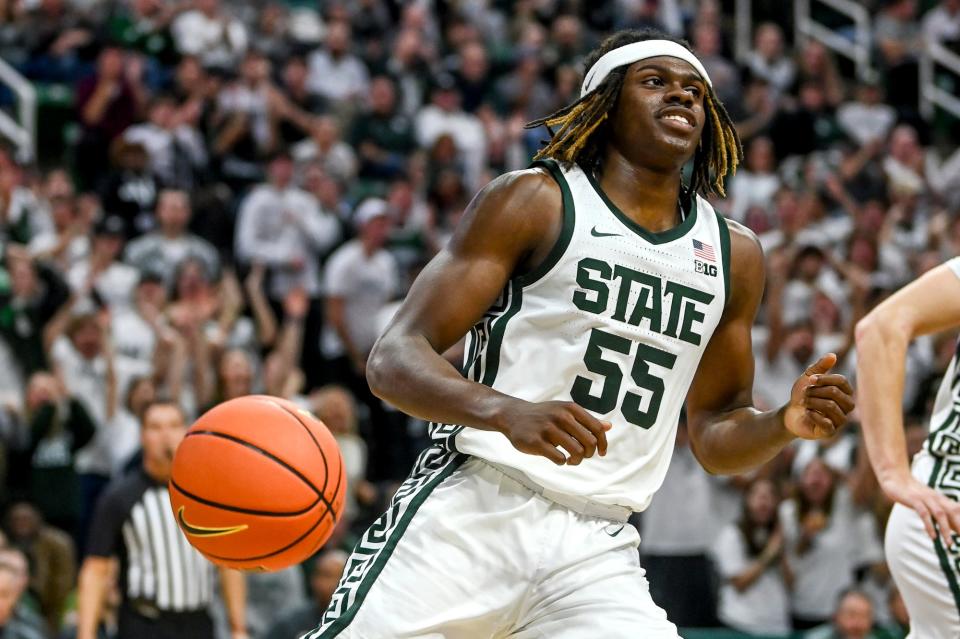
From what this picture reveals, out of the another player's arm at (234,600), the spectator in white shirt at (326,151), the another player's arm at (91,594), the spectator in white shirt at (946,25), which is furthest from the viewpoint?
the spectator in white shirt at (946,25)

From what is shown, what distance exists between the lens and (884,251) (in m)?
13.1

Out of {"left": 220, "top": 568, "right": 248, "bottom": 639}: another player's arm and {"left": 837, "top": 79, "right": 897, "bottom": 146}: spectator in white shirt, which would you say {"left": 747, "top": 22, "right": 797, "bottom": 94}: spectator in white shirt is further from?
{"left": 220, "top": 568, "right": 248, "bottom": 639}: another player's arm

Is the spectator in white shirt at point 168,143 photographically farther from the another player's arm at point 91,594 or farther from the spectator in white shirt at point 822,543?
the spectator in white shirt at point 822,543

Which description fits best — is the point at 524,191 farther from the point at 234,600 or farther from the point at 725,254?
the point at 234,600

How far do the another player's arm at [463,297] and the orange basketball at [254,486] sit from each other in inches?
26.5

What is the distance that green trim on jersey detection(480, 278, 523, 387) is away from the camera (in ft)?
13.2

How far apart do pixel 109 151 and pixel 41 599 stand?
15.0ft

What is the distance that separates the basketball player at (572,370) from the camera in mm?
3797

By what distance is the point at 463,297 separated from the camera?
391cm

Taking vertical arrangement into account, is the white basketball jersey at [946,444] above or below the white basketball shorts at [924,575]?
above

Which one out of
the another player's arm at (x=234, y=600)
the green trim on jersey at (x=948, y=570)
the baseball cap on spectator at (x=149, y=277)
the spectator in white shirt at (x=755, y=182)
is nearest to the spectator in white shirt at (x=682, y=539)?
the another player's arm at (x=234, y=600)

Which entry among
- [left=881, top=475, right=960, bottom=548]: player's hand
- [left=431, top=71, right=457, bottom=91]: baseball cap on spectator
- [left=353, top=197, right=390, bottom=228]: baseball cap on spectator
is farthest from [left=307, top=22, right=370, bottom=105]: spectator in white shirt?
[left=881, top=475, right=960, bottom=548]: player's hand

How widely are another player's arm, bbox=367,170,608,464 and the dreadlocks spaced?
227 millimetres

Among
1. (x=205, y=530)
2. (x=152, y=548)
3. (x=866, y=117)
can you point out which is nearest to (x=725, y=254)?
Answer: (x=205, y=530)
